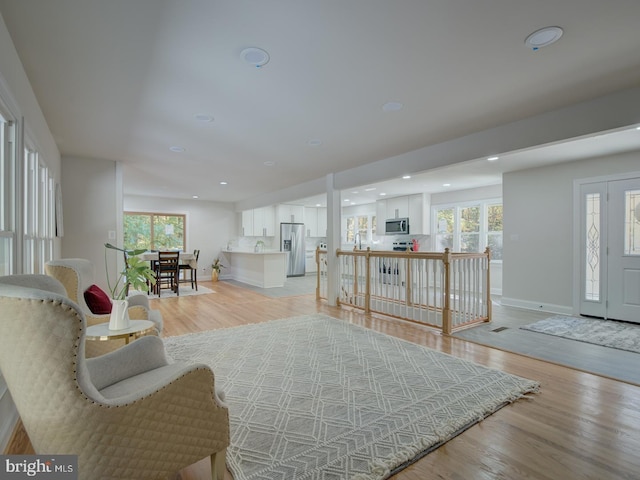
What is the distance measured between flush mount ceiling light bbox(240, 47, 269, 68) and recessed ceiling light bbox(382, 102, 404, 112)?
122 cm

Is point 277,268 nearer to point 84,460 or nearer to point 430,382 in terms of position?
point 430,382

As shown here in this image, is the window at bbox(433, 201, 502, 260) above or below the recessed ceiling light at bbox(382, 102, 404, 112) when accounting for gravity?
below

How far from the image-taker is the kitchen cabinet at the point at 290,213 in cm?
991

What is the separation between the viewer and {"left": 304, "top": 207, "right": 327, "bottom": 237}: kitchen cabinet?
10.5 meters

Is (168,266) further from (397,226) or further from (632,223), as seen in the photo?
(632,223)

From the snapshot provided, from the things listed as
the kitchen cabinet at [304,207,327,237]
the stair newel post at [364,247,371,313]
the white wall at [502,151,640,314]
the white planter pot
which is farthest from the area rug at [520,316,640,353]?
the kitchen cabinet at [304,207,327,237]

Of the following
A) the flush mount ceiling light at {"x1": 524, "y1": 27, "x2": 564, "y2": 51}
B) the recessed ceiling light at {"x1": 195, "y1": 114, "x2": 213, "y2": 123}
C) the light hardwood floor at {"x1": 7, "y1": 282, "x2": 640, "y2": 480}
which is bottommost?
the light hardwood floor at {"x1": 7, "y1": 282, "x2": 640, "y2": 480}

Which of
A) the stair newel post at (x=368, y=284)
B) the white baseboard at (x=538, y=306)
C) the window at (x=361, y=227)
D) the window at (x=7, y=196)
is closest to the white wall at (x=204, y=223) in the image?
the window at (x=361, y=227)

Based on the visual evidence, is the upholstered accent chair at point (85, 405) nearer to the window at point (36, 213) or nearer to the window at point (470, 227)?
the window at point (36, 213)

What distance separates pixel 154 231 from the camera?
8.67 metres

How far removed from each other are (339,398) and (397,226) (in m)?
6.36

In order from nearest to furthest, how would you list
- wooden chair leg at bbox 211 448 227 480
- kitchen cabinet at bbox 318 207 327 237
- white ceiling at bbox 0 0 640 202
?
1. wooden chair leg at bbox 211 448 227 480
2. white ceiling at bbox 0 0 640 202
3. kitchen cabinet at bbox 318 207 327 237

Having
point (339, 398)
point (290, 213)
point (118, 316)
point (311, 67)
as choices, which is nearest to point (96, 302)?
point (118, 316)

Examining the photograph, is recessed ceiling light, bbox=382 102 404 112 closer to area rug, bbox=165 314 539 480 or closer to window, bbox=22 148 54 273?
area rug, bbox=165 314 539 480
